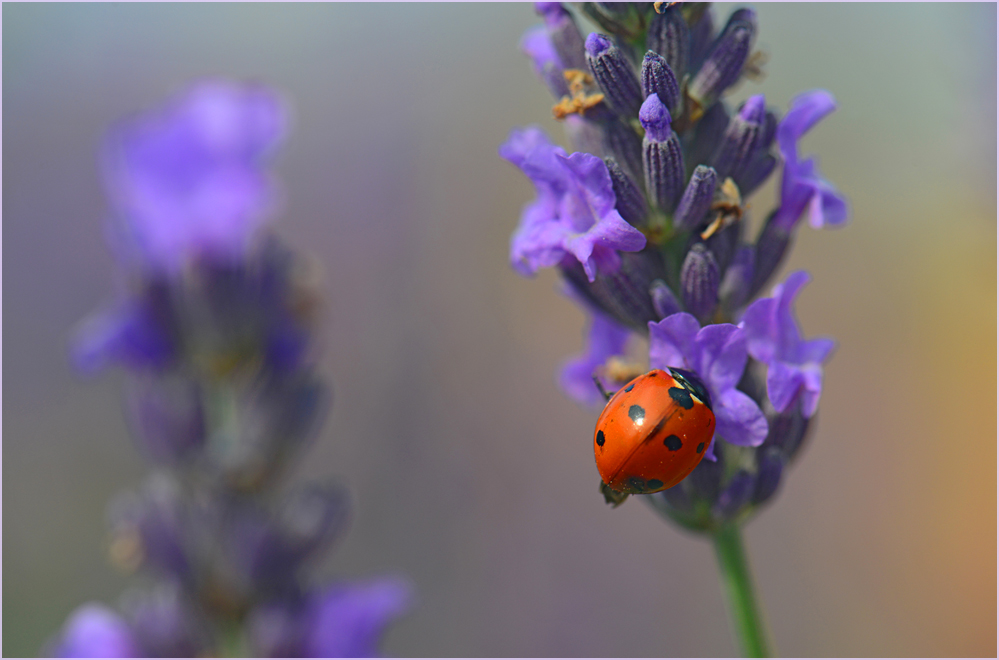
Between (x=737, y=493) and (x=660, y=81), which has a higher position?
(x=660, y=81)

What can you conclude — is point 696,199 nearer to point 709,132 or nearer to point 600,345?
point 709,132

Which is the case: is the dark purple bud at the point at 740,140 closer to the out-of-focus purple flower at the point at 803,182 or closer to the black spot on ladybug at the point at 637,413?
the out-of-focus purple flower at the point at 803,182

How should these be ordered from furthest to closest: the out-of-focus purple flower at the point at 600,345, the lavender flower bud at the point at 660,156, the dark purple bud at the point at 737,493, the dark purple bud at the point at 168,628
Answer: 1. the dark purple bud at the point at 168,628
2. the out-of-focus purple flower at the point at 600,345
3. the dark purple bud at the point at 737,493
4. the lavender flower bud at the point at 660,156

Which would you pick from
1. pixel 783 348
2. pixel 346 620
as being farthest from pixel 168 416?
pixel 783 348

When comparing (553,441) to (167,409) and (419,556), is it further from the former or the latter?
(167,409)

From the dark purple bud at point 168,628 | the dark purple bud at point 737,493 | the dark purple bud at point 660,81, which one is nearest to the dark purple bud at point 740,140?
the dark purple bud at point 660,81

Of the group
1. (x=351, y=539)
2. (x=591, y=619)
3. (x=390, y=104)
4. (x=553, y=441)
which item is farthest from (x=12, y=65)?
(x=591, y=619)

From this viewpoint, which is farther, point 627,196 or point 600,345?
point 600,345
